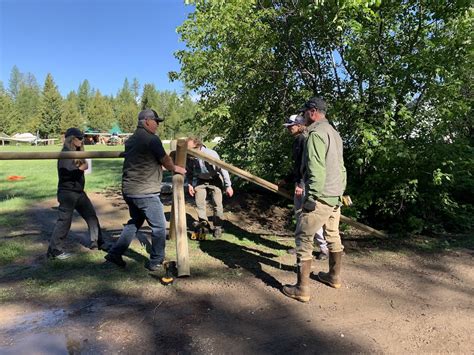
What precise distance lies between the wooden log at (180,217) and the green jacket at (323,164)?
1.66m

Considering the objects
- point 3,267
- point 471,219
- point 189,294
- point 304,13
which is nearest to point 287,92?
point 304,13

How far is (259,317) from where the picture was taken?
4.21 meters

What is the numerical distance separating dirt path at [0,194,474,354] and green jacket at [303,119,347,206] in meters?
1.15

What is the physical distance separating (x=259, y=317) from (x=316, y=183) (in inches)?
56.4

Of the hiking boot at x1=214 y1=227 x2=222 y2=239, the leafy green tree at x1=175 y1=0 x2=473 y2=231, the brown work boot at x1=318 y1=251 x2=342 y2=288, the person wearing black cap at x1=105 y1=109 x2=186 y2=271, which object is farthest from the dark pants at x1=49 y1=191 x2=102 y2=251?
the brown work boot at x1=318 y1=251 x2=342 y2=288

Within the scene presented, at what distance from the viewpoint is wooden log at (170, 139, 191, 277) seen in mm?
5184

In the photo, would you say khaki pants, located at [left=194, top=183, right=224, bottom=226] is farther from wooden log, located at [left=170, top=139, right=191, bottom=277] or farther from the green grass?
the green grass

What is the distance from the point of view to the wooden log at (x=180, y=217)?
5184 millimetres

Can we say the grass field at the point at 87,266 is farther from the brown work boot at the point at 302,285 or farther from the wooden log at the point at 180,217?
the brown work boot at the point at 302,285

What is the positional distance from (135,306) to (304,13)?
5227mm

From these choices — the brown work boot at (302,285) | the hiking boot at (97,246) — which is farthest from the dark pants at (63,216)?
the brown work boot at (302,285)

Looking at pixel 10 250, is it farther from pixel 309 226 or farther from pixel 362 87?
pixel 362 87

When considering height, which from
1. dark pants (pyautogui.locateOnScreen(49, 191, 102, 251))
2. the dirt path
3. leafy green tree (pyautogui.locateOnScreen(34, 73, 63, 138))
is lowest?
the dirt path

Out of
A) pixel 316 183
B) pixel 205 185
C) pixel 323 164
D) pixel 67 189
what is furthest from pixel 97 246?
pixel 323 164
